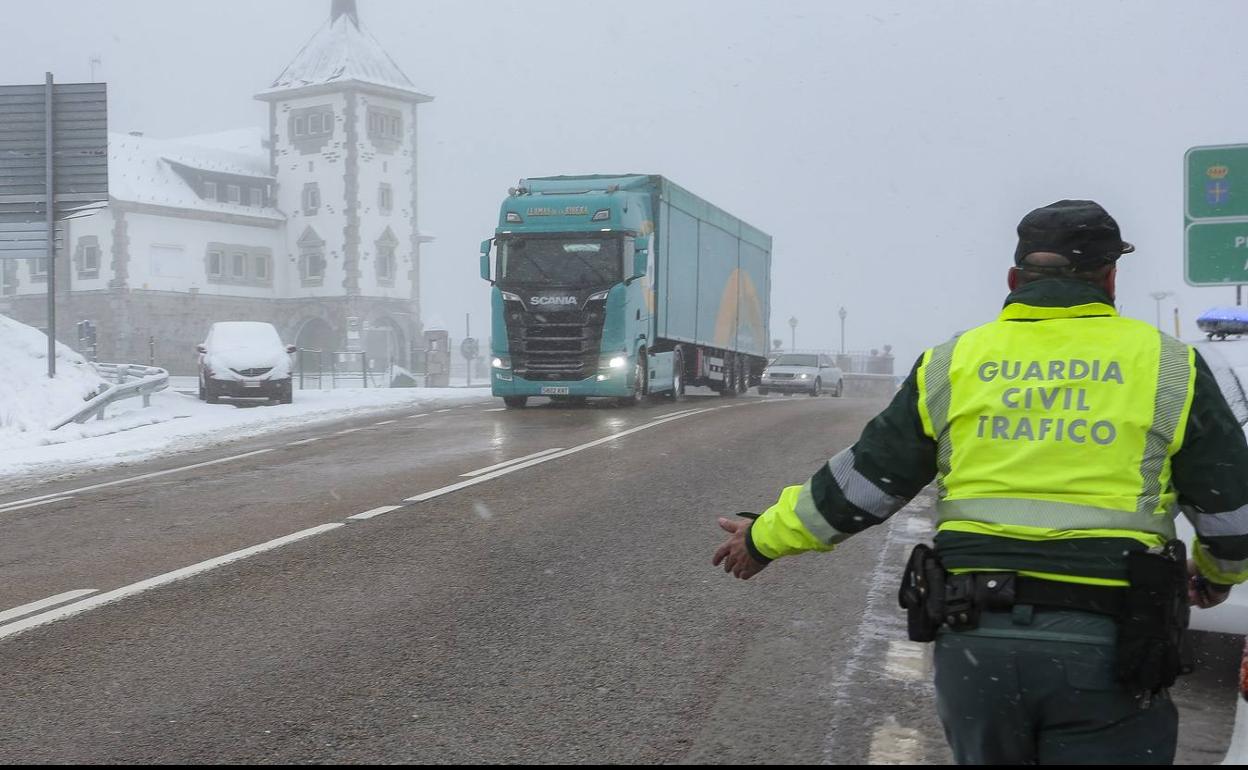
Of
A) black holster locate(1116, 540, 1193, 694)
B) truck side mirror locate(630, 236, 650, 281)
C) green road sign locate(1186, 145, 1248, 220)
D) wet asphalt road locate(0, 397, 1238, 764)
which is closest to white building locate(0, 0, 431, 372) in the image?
truck side mirror locate(630, 236, 650, 281)

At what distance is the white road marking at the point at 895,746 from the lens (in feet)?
14.7

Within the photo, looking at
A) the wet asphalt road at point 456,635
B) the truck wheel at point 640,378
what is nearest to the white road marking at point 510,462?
the wet asphalt road at point 456,635

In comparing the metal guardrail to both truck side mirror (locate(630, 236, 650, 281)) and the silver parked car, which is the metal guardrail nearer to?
truck side mirror (locate(630, 236, 650, 281))

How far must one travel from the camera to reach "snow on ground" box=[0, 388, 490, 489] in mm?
15852

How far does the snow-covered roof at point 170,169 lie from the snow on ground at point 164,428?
44857 millimetres

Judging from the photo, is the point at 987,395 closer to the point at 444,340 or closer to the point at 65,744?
the point at 65,744

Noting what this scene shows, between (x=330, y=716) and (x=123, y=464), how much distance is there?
11530 millimetres

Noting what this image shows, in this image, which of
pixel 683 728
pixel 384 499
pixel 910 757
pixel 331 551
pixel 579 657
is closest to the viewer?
pixel 910 757

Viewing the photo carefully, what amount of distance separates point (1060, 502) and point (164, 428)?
1944cm

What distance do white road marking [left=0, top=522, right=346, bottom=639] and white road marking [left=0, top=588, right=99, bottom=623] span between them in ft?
0.34

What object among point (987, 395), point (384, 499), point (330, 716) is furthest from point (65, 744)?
point (384, 499)

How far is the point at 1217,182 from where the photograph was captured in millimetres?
13641

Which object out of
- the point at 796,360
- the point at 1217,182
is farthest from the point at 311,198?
the point at 1217,182

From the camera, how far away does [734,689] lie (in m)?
5.42
